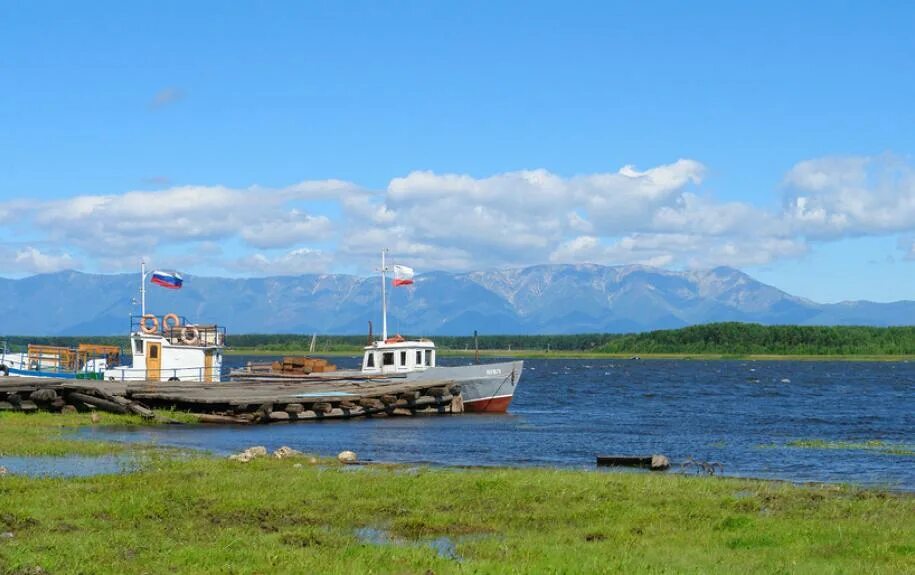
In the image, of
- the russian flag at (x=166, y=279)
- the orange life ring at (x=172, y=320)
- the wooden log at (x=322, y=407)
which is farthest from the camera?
the russian flag at (x=166, y=279)

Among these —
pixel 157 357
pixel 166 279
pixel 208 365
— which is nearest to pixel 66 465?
pixel 157 357

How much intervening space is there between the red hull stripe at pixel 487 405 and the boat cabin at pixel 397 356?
293cm

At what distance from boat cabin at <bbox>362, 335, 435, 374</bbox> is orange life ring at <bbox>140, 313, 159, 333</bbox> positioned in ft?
34.4

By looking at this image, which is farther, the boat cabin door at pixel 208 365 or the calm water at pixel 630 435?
the boat cabin door at pixel 208 365

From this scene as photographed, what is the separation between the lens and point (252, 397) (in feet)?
166

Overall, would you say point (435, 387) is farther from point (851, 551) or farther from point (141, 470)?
point (851, 551)

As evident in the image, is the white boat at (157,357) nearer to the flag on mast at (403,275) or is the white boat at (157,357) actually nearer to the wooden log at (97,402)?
the wooden log at (97,402)

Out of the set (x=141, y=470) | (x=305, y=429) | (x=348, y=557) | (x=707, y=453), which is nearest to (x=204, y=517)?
(x=348, y=557)

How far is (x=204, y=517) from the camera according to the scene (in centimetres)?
2069

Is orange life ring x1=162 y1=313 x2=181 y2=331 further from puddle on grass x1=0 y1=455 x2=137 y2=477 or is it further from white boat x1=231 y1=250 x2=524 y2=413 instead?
puddle on grass x1=0 y1=455 x2=137 y2=477

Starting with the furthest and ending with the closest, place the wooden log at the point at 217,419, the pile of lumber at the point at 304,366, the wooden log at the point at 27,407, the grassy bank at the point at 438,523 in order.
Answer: the pile of lumber at the point at 304,366 < the wooden log at the point at 217,419 < the wooden log at the point at 27,407 < the grassy bank at the point at 438,523

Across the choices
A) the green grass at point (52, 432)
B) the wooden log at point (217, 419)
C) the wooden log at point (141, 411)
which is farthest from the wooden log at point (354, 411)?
the wooden log at point (141, 411)

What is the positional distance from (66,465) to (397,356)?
3191cm

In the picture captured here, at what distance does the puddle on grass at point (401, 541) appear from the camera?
1838 cm
